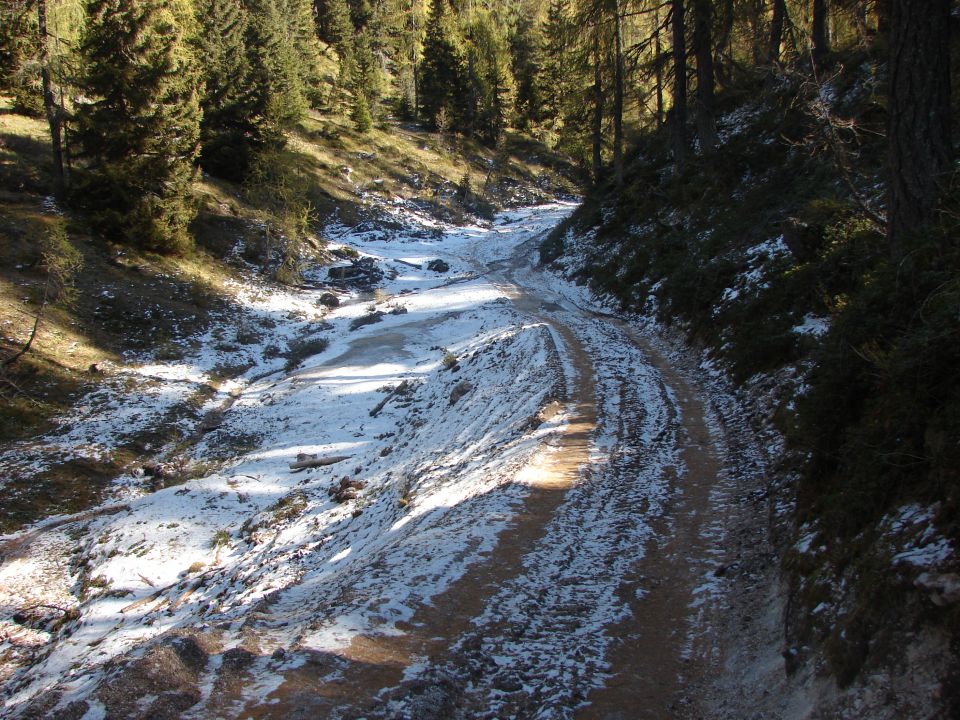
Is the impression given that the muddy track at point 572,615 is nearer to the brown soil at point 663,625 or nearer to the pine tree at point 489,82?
the brown soil at point 663,625

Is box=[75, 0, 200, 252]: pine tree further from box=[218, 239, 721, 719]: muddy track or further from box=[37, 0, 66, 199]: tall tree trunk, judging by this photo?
Answer: box=[218, 239, 721, 719]: muddy track

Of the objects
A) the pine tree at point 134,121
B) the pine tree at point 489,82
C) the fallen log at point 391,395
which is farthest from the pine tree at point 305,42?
the fallen log at point 391,395

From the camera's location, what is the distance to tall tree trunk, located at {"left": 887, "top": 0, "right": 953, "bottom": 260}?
6.76 meters

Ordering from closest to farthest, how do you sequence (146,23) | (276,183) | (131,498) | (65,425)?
(131,498), (65,425), (146,23), (276,183)

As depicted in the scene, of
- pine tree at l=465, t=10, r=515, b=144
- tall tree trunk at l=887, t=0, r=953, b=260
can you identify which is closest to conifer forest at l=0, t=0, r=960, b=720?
tall tree trunk at l=887, t=0, r=953, b=260

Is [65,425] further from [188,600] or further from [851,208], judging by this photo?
[851,208]

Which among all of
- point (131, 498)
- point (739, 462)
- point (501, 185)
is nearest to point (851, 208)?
point (739, 462)

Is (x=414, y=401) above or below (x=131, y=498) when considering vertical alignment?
above

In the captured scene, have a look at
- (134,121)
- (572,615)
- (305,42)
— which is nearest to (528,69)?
(305,42)

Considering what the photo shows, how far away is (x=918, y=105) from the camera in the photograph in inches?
271

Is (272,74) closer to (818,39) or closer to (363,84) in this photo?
(363,84)

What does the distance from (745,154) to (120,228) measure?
88.6 ft

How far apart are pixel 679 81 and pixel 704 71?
112cm

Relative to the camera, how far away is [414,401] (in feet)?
61.1
